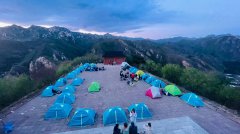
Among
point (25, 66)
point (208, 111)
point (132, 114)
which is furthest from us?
point (25, 66)

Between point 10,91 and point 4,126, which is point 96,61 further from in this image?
point 4,126

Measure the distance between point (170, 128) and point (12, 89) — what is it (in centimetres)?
2609

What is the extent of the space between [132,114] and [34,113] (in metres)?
9.64

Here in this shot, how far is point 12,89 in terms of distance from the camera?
31.0 m

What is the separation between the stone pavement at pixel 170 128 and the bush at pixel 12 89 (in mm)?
18347

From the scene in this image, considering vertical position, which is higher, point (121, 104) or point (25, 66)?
point (121, 104)

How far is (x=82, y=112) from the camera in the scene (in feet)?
50.9

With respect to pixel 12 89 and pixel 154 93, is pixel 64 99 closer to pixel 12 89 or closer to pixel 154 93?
pixel 154 93

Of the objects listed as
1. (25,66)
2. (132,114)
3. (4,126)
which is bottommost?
(25,66)

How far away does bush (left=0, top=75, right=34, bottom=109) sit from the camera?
93.0ft

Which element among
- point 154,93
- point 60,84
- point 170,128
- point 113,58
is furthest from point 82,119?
point 113,58

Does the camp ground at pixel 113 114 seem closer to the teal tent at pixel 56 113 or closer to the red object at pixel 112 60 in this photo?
the teal tent at pixel 56 113

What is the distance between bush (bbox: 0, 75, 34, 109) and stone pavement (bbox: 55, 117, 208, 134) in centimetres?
1835

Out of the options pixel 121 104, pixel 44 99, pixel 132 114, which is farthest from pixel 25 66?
pixel 132 114
